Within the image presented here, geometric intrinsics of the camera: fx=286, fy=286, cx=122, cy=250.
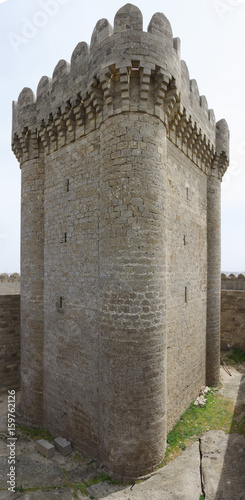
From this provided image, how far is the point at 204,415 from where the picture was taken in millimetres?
9047

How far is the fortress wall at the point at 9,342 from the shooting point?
11.3m

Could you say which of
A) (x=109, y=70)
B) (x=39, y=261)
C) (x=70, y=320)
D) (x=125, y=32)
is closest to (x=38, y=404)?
(x=70, y=320)

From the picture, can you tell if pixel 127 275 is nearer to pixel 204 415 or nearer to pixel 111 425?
pixel 111 425

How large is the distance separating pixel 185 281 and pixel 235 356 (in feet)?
24.8

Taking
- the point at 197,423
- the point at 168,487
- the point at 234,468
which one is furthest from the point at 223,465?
the point at 197,423

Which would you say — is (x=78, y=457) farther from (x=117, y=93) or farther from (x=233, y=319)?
(x=233, y=319)

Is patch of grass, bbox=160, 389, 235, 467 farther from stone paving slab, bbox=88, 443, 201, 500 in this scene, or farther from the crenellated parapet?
the crenellated parapet

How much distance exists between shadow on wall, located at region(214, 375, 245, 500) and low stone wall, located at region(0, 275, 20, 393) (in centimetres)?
816

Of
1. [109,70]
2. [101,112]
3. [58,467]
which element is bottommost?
[58,467]

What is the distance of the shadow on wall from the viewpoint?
5809 mm

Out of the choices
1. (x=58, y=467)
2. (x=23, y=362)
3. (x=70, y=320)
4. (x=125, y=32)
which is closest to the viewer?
(x=125, y=32)

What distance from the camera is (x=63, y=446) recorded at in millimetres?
7652

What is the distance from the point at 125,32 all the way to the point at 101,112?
170cm

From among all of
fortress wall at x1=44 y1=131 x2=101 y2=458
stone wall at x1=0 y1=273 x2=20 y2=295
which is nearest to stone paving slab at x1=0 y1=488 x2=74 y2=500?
fortress wall at x1=44 y1=131 x2=101 y2=458
